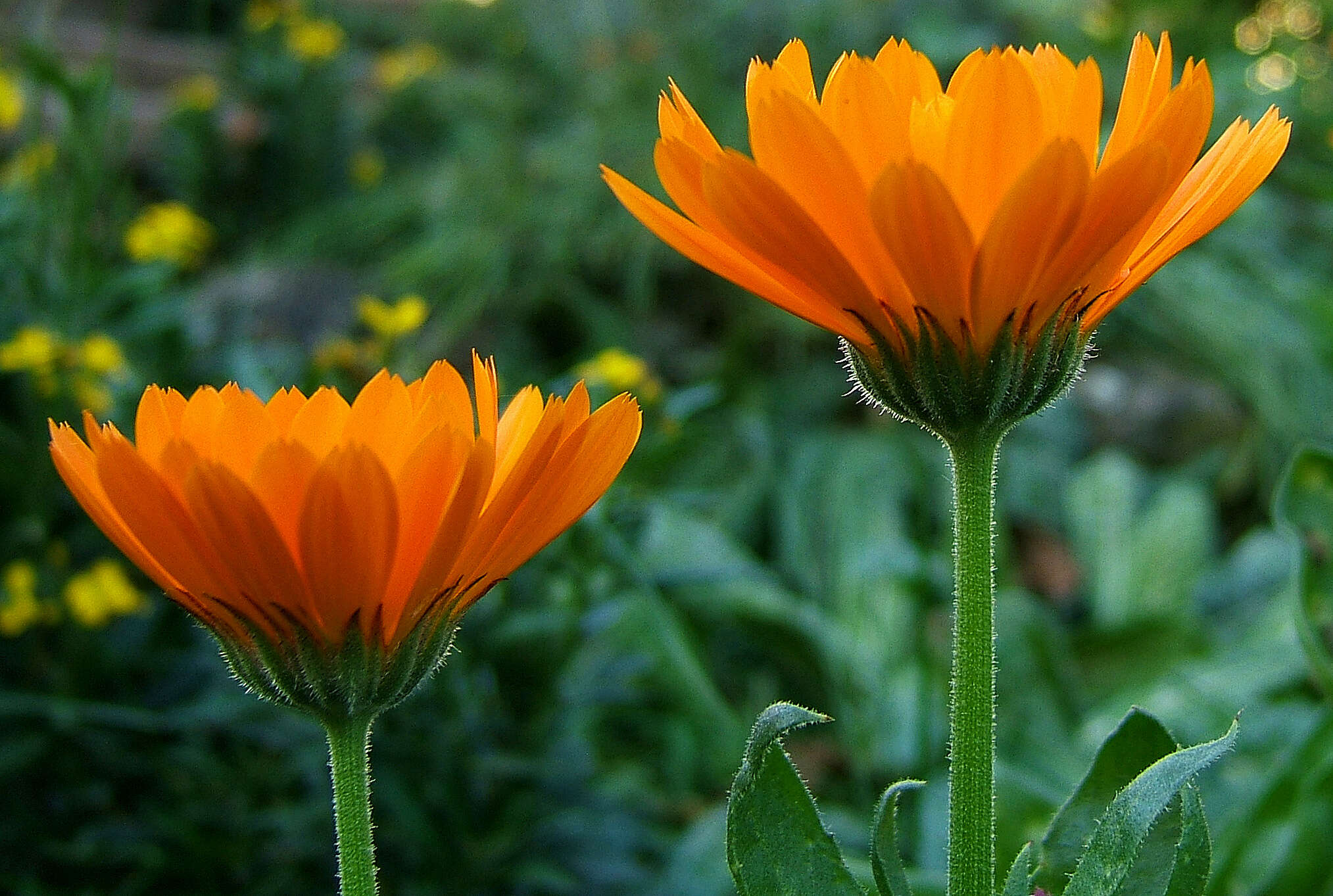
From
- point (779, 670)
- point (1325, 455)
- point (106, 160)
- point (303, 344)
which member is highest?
point (106, 160)

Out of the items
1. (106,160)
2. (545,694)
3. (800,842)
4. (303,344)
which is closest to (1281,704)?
(545,694)

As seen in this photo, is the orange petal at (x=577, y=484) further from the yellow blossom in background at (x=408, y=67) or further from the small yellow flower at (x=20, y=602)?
the yellow blossom in background at (x=408, y=67)

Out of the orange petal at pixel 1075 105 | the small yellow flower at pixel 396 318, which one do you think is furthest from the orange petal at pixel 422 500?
the small yellow flower at pixel 396 318

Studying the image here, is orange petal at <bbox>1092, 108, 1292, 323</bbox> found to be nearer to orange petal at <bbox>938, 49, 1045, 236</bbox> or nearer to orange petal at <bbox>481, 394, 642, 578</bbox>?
orange petal at <bbox>938, 49, 1045, 236</bbox>

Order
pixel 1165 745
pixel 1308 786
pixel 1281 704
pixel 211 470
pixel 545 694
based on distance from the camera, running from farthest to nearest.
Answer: pixel 1281 704 < pixel 545 694 < pixel 1308 786 < pixel 1165 745 < pixel 211 470

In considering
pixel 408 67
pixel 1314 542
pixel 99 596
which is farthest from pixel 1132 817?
pixel 408 67

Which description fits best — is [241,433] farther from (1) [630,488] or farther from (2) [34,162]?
(2) [34,162]

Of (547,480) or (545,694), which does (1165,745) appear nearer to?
(547,480)
